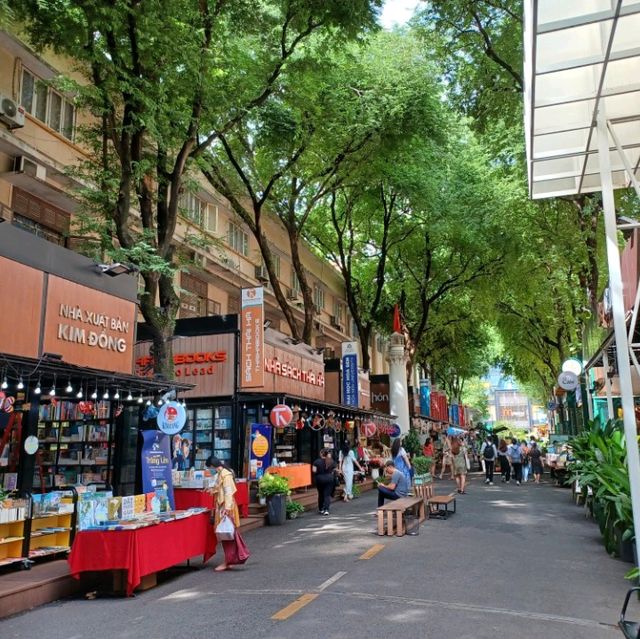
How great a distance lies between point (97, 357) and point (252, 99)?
6923 millimetres

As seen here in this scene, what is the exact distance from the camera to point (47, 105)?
14836 mm

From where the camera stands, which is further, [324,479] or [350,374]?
[350,374]

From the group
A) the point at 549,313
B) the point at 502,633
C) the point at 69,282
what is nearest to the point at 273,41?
the point at 69,282

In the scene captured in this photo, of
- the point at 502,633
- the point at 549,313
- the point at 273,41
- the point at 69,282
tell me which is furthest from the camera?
the point at 549,313

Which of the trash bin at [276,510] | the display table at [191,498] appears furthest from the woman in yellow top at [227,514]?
the trash bin at [276,510]

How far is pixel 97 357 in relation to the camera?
11.0 meters

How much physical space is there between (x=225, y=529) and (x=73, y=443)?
6.39 meters

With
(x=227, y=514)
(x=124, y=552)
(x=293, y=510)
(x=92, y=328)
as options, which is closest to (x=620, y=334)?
(x=227, y=514)

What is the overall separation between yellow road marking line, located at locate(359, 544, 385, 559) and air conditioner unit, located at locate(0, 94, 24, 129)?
11438 mm

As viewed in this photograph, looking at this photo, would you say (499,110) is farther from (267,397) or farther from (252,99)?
(267,397)

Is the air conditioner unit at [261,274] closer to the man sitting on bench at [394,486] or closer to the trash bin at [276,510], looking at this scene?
the trash bin at [276,510]

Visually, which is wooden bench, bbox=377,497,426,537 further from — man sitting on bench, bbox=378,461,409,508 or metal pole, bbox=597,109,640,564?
metal pole, bbox=597,109,640,564

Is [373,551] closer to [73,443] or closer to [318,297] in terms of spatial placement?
[73,443]

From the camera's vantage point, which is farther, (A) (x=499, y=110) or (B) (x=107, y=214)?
(A) (x=499, y=110)
